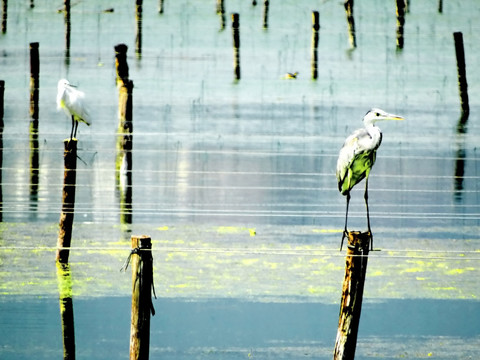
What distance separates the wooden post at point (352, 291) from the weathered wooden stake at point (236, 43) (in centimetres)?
1061

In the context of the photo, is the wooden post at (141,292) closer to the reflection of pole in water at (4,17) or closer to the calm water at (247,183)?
the calm water at (247,183)

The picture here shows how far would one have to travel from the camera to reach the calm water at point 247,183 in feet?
23.5

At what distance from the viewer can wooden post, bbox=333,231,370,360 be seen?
5020 millimetres

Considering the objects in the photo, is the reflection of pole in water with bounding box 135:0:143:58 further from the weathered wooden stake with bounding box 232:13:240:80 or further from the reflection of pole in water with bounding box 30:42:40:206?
the reflection of pole in water with bounding box 30:42:40:206

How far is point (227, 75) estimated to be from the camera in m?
16.1

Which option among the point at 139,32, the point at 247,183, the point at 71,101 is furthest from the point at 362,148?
the point at 139,32

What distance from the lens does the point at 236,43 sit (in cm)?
1576

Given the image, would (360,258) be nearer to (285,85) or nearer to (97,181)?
(97,181)

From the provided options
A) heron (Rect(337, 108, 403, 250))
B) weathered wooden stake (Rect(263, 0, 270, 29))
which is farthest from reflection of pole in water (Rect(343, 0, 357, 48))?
heron (Rect(337, 108, 403, 250))

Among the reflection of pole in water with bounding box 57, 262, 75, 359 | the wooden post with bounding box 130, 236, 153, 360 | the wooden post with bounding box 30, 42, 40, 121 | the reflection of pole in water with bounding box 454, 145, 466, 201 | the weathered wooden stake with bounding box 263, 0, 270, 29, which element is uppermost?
the weathered wooden stake with bounding box 263, 0, 270, 29

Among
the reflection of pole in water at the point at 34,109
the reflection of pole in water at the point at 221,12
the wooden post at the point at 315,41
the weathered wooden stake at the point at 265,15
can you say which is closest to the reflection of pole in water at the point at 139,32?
the reflection of pole in water at the point at 221,12

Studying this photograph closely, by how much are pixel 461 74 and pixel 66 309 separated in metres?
8.32

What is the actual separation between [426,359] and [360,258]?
1634 mm

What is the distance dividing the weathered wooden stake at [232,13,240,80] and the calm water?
19 cm
